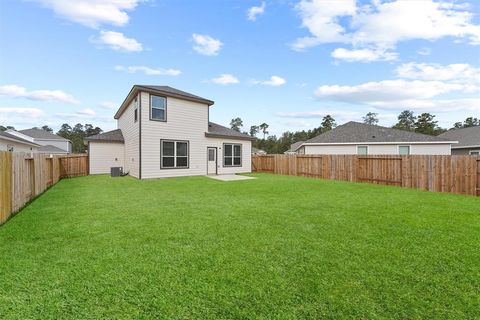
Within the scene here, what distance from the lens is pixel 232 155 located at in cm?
1711

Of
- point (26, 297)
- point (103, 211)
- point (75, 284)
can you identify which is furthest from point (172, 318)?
point (103, 211)

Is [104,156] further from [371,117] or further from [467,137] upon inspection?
[371,117]

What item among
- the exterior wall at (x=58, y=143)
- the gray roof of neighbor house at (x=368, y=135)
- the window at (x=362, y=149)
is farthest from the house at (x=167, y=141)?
the exterior wall at (x=58, y=143)

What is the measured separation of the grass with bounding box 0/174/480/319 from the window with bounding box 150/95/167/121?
28.0ft

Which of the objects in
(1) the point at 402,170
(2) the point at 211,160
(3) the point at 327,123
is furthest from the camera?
(3) the point at 327,123

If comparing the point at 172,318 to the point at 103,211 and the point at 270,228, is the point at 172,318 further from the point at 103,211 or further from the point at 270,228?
the point at 103,211

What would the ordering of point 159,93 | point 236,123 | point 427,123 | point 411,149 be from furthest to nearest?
point 236,123 → point 427,123 → point 411,149 → point 159,93

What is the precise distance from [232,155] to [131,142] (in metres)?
6.65

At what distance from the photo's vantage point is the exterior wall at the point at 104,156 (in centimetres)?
1621

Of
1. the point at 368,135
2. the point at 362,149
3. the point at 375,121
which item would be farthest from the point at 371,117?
the point at 362,149

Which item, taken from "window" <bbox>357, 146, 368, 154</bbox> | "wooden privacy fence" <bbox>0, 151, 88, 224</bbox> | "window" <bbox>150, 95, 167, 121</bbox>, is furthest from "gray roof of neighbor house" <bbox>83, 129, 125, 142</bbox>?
"window" <bbox>357, 146, 368, 154</bbox>

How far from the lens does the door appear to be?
1575 centimetres

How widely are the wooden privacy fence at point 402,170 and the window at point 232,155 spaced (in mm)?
3608

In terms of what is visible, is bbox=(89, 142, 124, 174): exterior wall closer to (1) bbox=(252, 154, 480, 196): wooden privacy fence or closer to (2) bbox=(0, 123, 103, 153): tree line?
(1) bbox=(252, 154, 480, 196): wooden privacy fence
